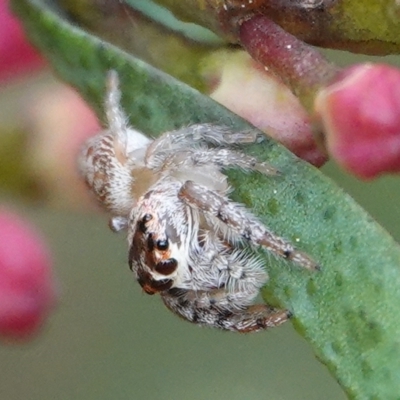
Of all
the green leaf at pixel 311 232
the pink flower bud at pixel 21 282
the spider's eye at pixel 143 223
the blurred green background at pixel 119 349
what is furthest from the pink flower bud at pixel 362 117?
the blurred green background at pixel 119 349

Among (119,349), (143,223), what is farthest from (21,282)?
(119,349)

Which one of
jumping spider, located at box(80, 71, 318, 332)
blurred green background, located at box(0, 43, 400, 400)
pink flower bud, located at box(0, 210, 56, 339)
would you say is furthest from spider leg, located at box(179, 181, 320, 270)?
blurred green background, located at box(0, 43, 400, 400)

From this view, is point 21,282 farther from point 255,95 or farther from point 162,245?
point 255,95

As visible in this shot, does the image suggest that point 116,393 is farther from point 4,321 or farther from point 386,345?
point 386,345

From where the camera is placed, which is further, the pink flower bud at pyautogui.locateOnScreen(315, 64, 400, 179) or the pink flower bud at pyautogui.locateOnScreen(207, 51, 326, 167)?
the pink flower bud at pyautogui.locateOnScreen(207, 51, 326, 167)

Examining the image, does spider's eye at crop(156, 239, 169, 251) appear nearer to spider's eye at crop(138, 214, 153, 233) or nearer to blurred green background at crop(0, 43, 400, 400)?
spider's eye at crop(138, 214, 153, 233)

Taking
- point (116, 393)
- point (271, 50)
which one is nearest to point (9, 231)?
point (271, 50)

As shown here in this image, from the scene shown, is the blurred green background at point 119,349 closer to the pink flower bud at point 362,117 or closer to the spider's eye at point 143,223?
the spider's eye at point 143,223
